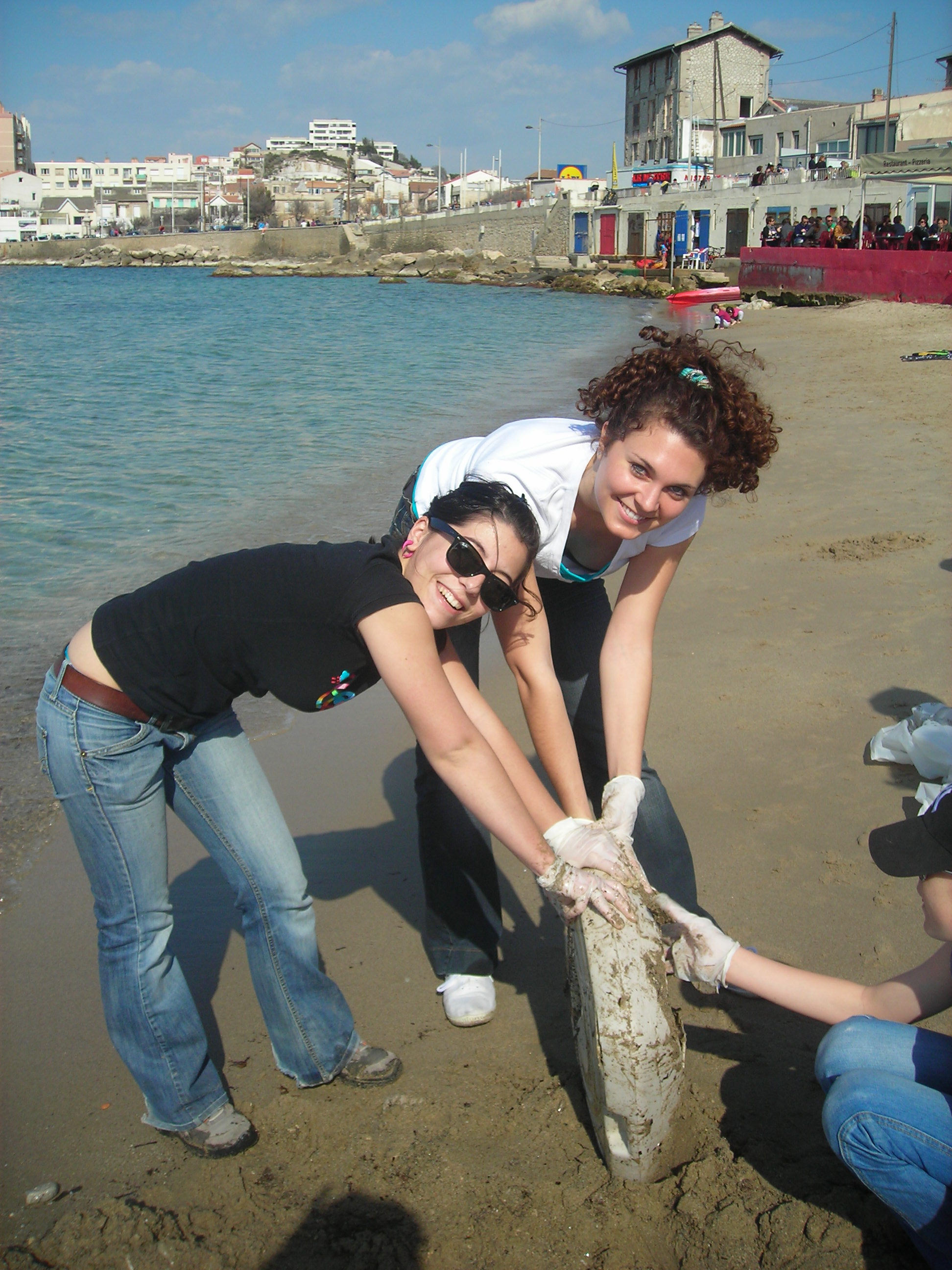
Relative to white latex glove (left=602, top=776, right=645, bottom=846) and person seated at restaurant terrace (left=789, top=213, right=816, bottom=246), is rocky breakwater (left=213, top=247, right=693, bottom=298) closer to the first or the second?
person seated at restaurant terrace (left=789, top=213, right=816, bottom=246)

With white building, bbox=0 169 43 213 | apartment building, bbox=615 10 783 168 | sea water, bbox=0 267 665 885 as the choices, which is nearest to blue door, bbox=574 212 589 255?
apartment building, bbox=615 10 783 168

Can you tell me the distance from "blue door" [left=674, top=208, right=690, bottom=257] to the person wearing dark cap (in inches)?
1663

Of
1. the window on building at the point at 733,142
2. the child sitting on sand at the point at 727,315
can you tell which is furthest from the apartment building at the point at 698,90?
the child sitting on sand at the point at 727,315

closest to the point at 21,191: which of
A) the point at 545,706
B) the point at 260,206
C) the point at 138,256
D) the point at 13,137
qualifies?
the point at 260,206

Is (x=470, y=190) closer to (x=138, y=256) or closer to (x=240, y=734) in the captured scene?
(x=138, y=256)

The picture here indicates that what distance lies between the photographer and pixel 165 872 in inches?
80.6

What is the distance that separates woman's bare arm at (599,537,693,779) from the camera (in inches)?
99.7

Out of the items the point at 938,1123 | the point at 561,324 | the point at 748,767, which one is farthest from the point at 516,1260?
the point at 561,324

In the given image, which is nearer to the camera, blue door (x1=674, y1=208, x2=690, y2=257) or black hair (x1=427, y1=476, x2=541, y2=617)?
black hair (x1=427, y1=476, x2=541, y2=617)

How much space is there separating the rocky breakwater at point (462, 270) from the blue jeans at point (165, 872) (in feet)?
109

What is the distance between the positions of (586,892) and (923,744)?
1.92 m

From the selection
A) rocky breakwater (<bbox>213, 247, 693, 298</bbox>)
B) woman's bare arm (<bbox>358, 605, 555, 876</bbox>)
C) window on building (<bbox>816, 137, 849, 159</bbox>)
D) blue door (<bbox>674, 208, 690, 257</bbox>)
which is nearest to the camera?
woman's bare arm (<bbox>358, 605, 555, 876</bbox>)

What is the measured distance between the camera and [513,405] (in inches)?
528

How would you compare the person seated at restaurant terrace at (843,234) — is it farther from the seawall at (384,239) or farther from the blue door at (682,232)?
the seawall at (384,239)
